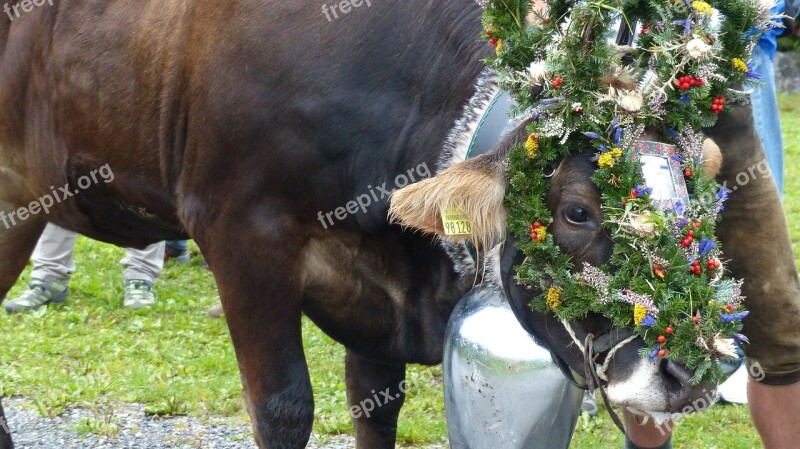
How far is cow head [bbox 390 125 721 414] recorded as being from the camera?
2.57 metres

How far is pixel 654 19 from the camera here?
106 inches

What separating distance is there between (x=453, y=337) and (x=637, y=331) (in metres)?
0.76

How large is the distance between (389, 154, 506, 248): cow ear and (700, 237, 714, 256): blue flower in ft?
1.63

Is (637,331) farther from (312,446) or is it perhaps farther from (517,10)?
(312,446)

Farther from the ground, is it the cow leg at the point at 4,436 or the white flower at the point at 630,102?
the white flower at the point at 630,102

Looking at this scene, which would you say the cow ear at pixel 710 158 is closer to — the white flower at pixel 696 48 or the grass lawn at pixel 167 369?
the white flower at pixel 696 48

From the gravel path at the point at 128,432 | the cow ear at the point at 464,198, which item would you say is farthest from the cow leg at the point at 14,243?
the cow ear at the point at 464,198

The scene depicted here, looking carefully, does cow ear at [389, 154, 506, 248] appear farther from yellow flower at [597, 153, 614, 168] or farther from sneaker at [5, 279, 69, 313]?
sneaker at [5, 279, 69, 313]

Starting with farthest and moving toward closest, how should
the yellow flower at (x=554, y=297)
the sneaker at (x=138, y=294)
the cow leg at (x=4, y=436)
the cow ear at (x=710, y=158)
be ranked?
the sneaker at (x=138, y=294) → the cow leg at (x=4, y=436) → the cow ear at (x=710, y=158) → the yellow flower at (x=554, y=297)

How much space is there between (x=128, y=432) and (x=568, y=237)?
242 centimetres

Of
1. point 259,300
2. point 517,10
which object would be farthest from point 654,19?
point 259,300

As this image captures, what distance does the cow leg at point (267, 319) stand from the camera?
3.29m

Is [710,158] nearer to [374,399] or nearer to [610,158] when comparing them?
[610,158]

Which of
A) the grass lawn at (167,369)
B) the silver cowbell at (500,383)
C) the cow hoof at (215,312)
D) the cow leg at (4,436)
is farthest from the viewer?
the cow hoof at (215,312)
